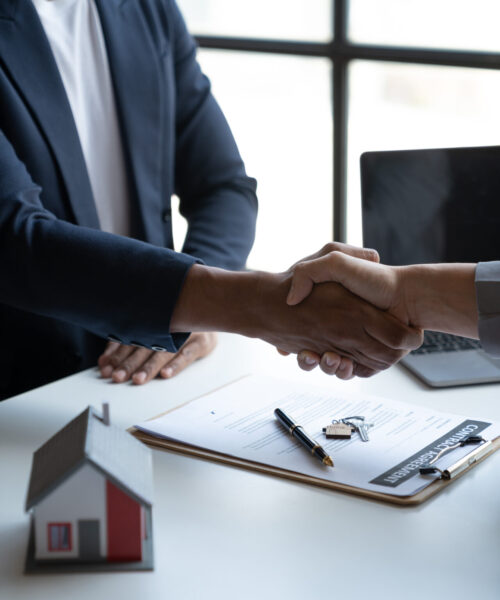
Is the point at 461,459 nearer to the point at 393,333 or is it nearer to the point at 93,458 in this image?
the point at 393,333

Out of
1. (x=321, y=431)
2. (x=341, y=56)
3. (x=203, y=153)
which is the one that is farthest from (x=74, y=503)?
(x=341, y=56)

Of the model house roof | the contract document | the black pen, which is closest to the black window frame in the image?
the contract document

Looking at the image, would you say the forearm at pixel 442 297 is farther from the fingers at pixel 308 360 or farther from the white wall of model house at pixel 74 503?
the white wall of model house at pixel 74 503

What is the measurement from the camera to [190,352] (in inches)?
59.1

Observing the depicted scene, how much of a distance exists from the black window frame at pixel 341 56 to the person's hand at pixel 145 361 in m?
1.50

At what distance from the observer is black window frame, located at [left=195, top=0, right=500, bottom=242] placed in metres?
2.54

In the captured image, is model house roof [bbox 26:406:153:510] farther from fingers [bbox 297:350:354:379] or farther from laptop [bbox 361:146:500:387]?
laptop [bbox 361:146:500:387]

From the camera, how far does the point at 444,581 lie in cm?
84

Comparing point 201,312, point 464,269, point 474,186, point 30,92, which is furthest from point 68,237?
point 474,186

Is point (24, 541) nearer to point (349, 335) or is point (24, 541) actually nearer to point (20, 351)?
point (349, 335)

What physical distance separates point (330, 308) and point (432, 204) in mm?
353

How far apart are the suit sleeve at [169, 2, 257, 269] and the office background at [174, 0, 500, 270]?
82cm

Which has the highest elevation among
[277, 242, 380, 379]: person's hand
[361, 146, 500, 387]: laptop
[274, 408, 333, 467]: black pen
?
[361, 146, 500, 387]: laptop

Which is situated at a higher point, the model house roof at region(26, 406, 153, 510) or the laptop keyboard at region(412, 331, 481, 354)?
the laptop keyboard at region(412, 331, 481, 354)
